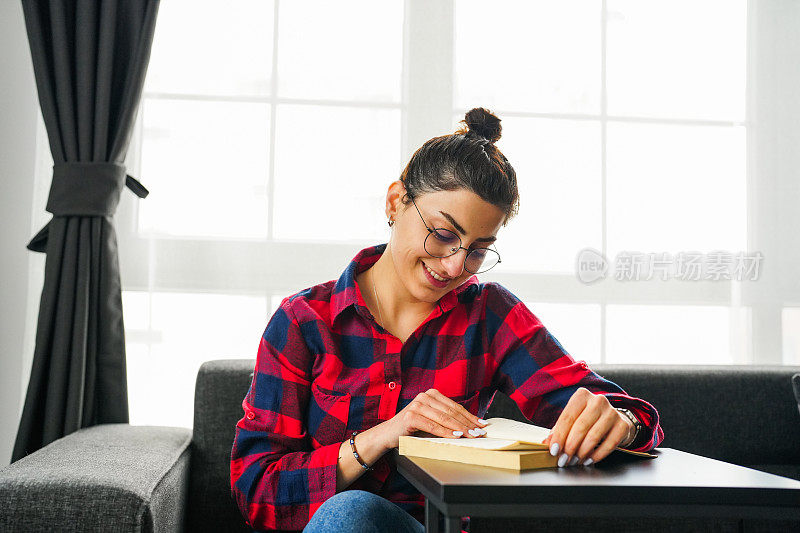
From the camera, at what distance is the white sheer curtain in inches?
88.4

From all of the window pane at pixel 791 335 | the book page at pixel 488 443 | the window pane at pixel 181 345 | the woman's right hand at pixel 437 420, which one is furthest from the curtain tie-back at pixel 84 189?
the window pane at pixel 791 335

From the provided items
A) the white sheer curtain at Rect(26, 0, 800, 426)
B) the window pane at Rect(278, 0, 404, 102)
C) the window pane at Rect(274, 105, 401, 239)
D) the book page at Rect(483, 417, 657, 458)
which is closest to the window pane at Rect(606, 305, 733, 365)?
the white sheer curtain at Rect(26, 0, 800, 426)

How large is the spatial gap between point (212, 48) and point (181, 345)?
0.92 metres

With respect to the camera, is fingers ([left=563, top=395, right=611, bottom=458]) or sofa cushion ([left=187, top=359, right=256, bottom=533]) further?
sofa cushion ([left=187, top=359, right=256, bottom=533])

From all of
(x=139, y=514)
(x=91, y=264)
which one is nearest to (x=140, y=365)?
(x=91, y=264)

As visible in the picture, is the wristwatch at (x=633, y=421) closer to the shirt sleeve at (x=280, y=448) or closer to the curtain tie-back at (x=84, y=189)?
the shirt sleeve at (x=280, y=448)

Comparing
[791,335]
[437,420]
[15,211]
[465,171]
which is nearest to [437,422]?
[437,420]

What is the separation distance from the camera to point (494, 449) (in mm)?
851

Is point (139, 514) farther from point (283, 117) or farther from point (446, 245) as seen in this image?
point (283, 117)

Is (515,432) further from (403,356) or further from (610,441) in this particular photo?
(403,356)

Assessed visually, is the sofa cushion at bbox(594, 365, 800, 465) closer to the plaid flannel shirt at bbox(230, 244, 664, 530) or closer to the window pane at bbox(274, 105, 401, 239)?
the plaid flannel shirt at bbox(230, 244, 664, 530)

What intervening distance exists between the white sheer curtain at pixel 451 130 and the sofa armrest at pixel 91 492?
0.86 meters

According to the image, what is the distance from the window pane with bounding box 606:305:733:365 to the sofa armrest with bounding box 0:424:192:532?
1503 mm

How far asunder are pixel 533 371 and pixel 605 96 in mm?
1388
